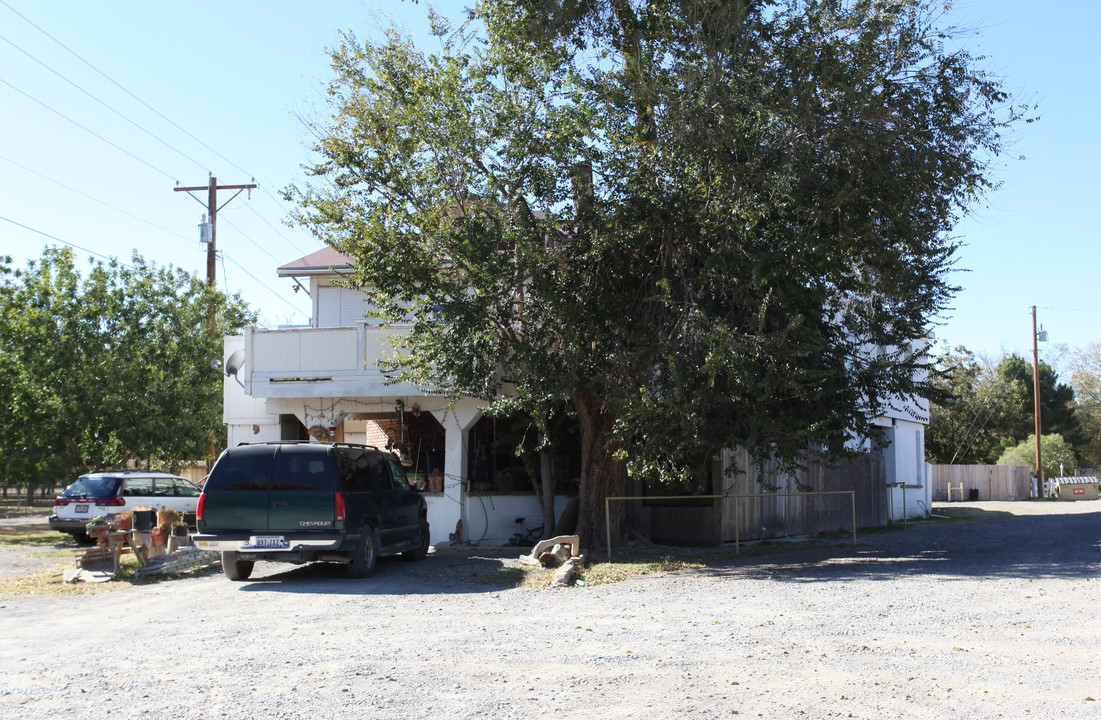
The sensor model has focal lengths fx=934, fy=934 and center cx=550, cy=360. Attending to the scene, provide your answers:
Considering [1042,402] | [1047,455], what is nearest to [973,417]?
[1047,455]

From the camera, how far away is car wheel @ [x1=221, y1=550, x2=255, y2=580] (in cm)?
1329

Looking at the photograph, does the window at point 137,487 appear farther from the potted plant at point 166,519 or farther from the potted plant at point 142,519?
the potted plant at point 142,519

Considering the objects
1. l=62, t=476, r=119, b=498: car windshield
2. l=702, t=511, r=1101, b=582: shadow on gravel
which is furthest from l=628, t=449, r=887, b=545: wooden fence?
l=62, t=476, r=119, b=498: car windshield

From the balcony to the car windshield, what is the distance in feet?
11.8

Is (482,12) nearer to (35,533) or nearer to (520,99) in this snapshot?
(520,99)

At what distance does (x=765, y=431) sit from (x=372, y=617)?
681 centimetres

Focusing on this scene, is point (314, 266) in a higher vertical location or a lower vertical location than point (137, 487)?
higher

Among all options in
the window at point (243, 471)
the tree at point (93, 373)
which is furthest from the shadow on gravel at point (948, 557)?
the tree at point (93, 373)

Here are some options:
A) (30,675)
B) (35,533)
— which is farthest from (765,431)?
(35,533)

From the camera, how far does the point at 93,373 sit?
2336cm

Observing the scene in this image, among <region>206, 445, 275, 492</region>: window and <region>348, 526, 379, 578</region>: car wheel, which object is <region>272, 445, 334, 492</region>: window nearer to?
<region>206, 445, 275, 492</region>: window

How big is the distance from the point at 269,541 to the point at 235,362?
895 centimetres

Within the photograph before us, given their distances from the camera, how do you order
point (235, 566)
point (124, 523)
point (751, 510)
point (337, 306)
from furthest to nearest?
point (337, 306) < point (751, 510) < point (124, 523) < point (235, 566)

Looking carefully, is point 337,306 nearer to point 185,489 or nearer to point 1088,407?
point 185,489
